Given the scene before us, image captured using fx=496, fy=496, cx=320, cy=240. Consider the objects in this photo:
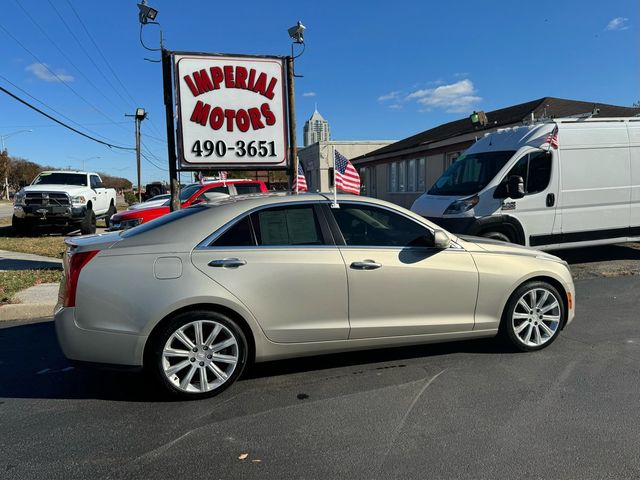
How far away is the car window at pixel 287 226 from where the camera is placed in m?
4.01

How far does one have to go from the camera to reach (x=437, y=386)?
3.94m

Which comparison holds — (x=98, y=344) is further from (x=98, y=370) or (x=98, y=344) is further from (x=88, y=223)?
(x=88, y=223)

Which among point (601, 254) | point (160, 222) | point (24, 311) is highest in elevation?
point (160, 222)

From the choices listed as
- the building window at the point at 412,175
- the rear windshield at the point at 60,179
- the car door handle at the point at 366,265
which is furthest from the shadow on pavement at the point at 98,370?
the building window at the point at 412,175

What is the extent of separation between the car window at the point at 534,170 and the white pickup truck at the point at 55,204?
12.5 m

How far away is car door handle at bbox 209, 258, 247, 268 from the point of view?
374 centimetres

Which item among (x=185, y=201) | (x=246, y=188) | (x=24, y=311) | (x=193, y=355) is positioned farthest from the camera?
(x=246, y=188)

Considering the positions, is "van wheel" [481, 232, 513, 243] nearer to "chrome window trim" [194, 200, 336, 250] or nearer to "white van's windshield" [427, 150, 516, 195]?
"white van's windshield" [427, 150, 516, 195]

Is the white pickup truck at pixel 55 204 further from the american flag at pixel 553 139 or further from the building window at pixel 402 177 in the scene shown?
the building window at pixel 402 177

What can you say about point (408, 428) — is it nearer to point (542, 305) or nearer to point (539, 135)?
point (542, 305)

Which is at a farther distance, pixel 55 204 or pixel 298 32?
pixel 55 204

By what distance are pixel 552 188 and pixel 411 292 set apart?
5457 mm

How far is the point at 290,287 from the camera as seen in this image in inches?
152

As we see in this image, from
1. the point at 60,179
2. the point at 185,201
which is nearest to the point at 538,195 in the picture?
the point at 185,201
